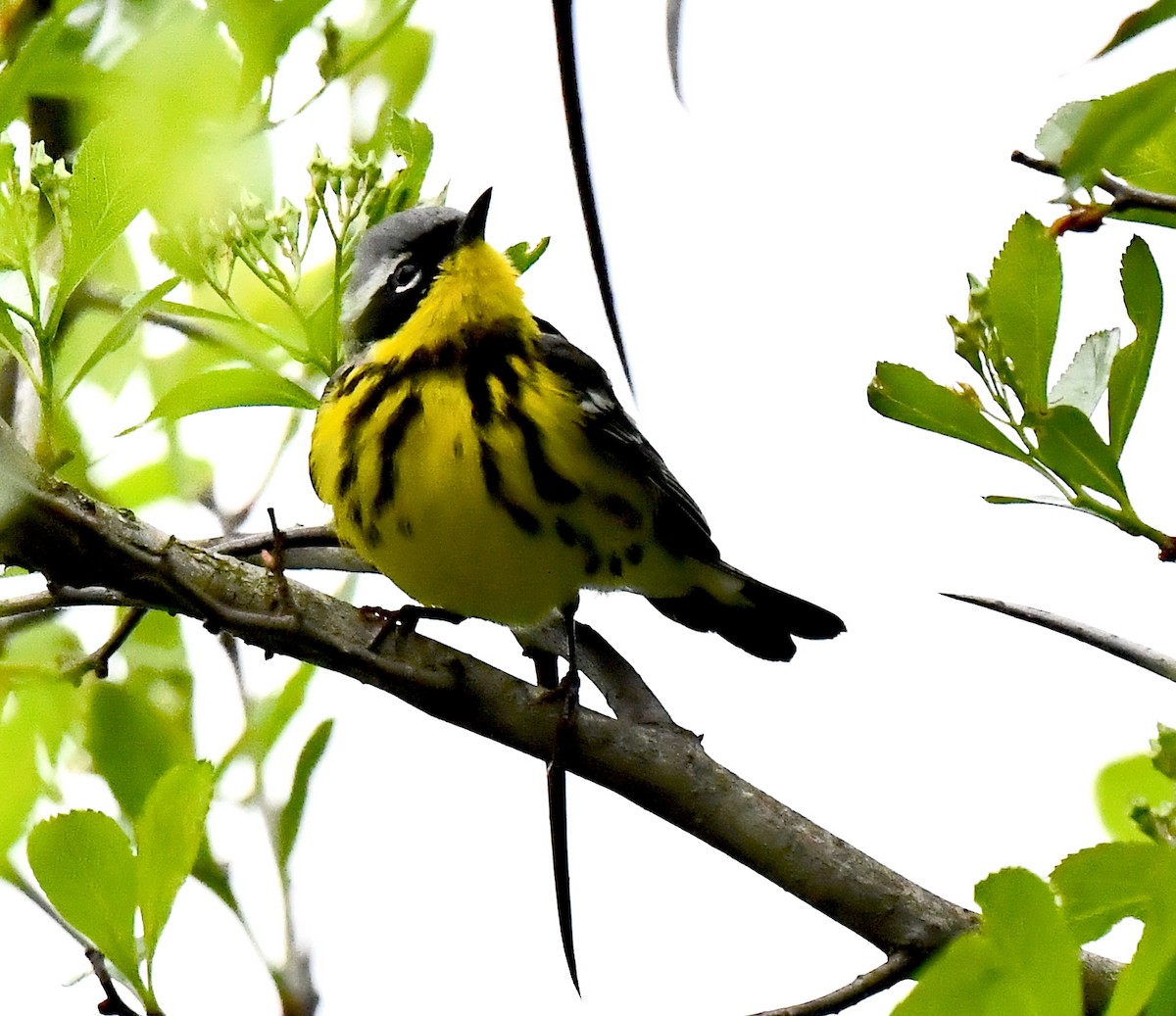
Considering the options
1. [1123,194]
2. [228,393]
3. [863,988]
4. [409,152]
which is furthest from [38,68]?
[863,988]

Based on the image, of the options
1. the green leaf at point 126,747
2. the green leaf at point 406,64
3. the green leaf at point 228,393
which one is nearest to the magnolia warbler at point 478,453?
the green leaf at point 406,64

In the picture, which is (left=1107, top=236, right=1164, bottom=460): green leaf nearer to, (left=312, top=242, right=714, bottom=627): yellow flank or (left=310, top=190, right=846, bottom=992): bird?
(left=310, top=190, right=846, bottom=992): bird

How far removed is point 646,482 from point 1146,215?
144cm

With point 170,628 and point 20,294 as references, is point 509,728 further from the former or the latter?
point 20,294

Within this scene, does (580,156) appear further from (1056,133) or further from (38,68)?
(38,68)

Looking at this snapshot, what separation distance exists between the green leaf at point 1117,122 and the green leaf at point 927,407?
45 centimetres

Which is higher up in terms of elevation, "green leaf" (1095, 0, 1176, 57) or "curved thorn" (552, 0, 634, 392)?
"curved thorn" (552, 0, 634, 392)

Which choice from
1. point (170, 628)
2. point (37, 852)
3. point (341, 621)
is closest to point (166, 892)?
point (37, 852)

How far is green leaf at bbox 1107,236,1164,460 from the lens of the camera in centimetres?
88

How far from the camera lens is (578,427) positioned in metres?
2.20

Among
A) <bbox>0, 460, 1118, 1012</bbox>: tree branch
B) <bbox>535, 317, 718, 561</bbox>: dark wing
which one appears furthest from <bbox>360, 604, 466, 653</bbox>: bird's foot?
<bbox>535, 317, 718, 561</bbox>: dark wing

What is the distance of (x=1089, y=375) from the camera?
3.13 ft

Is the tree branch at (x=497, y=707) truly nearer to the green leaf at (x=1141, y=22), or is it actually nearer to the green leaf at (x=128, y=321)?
the green leaf at (x=128, y=321)

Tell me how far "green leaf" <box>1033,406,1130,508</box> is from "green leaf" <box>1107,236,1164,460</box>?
0.6 inches
